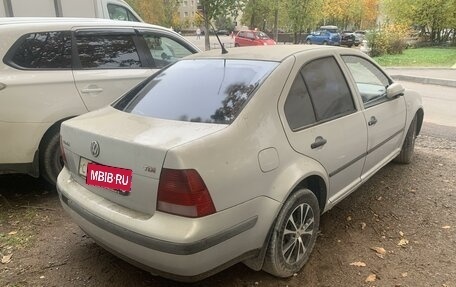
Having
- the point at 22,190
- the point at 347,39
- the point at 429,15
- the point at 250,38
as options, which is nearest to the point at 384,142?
the point at 22,190

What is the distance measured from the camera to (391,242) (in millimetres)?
3299

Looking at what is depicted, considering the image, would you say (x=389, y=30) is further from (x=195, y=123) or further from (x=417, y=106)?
(x=195, y=123)

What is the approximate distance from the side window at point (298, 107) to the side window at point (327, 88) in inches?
2.9

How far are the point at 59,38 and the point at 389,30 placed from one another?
22216 millimetres

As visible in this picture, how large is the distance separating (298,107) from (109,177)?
1.37 m

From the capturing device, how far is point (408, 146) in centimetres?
484

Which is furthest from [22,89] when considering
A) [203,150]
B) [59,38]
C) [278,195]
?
[278,195]

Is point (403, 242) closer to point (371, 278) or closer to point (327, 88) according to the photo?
point (371, 278)

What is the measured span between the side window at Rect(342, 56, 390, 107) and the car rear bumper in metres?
1.76

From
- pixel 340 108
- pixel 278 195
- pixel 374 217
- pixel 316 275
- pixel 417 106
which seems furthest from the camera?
pixel 417 106

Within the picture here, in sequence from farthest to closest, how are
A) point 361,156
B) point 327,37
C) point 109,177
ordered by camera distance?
point 327,37
point 361,156
point 109,177

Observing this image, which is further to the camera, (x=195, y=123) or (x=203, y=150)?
(x=195, y=123)

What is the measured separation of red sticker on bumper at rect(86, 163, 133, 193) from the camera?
235 cm

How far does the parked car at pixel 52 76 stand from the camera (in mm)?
3732
